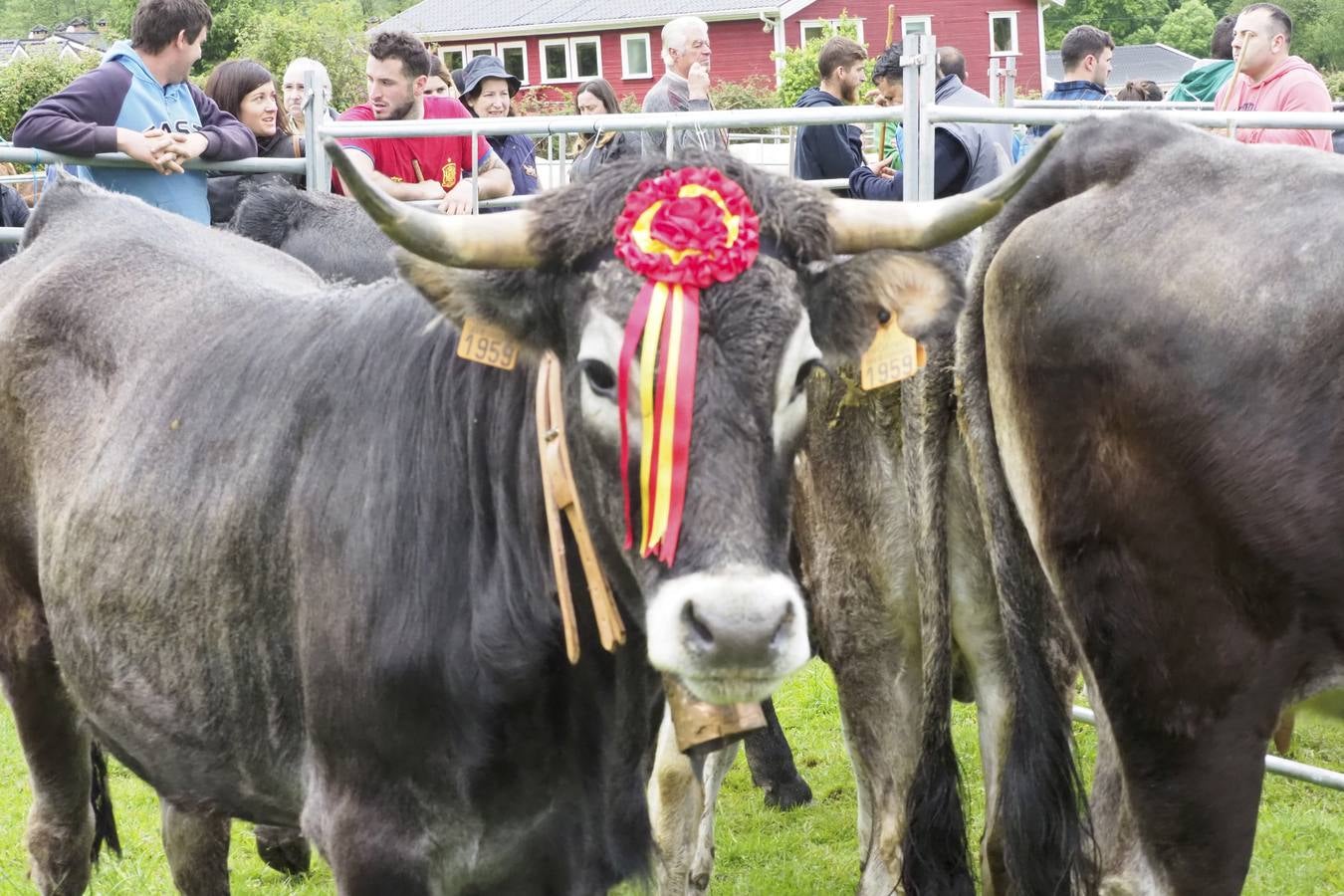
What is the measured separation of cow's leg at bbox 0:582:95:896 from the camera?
4.14 meters

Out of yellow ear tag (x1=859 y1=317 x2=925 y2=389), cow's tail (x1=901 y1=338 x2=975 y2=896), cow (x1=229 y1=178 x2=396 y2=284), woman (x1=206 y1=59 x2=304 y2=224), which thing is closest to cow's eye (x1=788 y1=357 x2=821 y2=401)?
yellow ear tag (x1=859 y1=317 x2=925 y2=389)

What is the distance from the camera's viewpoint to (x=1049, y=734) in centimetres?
395

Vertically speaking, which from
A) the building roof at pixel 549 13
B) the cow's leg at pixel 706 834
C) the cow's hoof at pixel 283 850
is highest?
the building roof at pixel 549 13

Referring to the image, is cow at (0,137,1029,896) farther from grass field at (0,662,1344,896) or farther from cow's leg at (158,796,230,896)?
grass field at (0,662,1344,896)

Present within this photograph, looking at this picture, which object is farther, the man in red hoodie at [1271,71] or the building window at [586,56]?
the building window at [586,56]

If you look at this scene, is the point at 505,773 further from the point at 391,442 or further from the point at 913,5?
the point at 913,5

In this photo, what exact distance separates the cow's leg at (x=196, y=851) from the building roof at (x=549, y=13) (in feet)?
160

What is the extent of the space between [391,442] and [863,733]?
197cm

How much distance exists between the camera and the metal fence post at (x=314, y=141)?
652 centimetres

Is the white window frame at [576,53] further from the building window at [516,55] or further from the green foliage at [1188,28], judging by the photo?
the green foliage at [1188,28]

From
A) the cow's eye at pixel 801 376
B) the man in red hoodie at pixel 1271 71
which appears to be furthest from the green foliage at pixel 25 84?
the cow's eye at pixel 801 376

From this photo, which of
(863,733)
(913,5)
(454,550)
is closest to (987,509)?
(863,733)

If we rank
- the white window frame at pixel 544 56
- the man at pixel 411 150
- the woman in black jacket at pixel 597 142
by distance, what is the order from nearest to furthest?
the woman in black jacket at pixel 597 142
the man at pixel 411 150
the white window frame at pixel 544 56

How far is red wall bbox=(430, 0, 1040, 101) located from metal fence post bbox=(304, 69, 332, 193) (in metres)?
46.5
